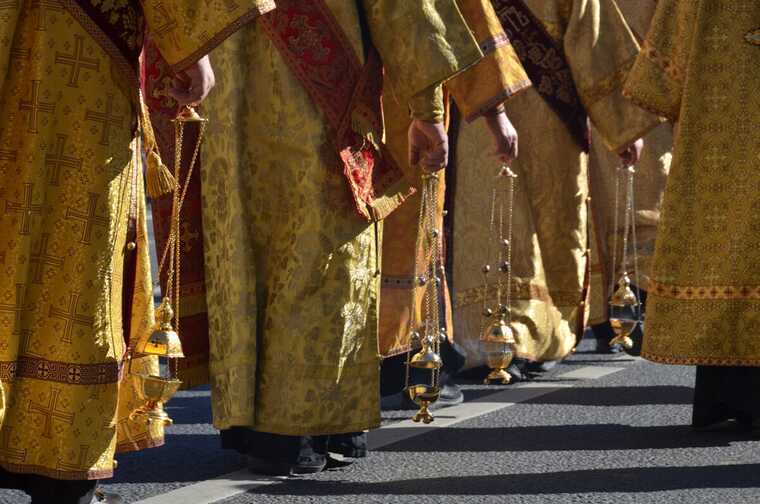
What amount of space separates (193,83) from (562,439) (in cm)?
223

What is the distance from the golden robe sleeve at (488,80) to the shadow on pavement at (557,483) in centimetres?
124

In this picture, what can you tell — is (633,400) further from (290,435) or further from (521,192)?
(290,435)

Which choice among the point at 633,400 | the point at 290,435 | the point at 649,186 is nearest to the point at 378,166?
the point at 290,435

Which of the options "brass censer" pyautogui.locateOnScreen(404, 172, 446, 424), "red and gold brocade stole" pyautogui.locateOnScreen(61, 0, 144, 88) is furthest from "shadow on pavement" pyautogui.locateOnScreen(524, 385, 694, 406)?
"red and gold brocade stole" pyautogui.locateOnScreen(61, 0, 144, 88)

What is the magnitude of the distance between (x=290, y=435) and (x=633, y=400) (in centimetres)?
203

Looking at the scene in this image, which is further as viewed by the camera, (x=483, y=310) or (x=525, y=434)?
(x=483, y=310)

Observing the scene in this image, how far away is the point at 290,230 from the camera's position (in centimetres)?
531

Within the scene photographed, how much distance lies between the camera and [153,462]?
5645mm

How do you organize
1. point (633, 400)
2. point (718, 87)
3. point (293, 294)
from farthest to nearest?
point (633, 400) < point (718, 87) < point (293, 294)

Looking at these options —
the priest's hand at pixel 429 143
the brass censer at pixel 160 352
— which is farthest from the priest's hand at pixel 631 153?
the brass censer at pixel 160 352

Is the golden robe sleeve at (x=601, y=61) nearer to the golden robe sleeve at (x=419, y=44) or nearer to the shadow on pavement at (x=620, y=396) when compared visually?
the shadow on pavement at (x=620, y=396)

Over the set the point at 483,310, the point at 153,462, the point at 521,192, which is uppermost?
the point at 521,192

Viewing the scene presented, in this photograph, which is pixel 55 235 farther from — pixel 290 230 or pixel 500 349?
pixel 500 349

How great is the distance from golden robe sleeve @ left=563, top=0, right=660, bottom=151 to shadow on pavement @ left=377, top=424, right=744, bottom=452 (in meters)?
1.38
